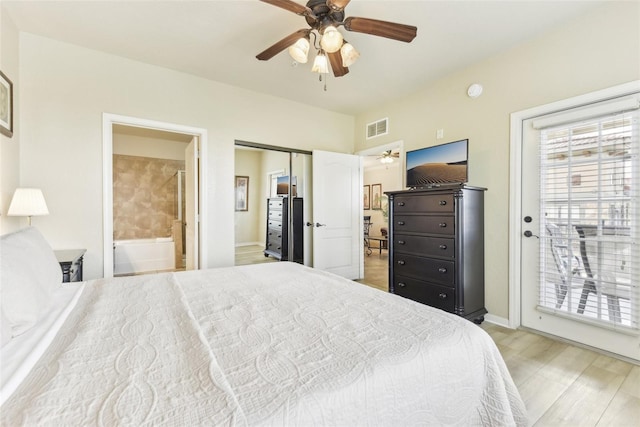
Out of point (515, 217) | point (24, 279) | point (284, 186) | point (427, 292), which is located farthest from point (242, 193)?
point (515, 217)

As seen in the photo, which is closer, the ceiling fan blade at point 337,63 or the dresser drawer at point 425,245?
the ceiling fan blade at point 337,63

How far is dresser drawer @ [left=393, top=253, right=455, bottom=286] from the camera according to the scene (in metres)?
2.64

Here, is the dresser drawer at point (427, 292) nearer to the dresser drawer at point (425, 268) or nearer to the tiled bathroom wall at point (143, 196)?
the dresser drawer at point (425, 268)

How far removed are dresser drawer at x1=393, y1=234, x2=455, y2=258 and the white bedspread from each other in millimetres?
1502

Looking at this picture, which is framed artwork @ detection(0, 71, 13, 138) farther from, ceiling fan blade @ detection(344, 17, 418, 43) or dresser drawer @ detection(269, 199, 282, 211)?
dresser drawer @ detection(269, 199, 282, 211)

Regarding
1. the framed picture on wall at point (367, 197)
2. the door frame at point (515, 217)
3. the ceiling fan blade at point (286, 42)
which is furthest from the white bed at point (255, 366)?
the framed picture on wall at point (367, 197)

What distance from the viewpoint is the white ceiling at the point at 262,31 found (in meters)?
2.12

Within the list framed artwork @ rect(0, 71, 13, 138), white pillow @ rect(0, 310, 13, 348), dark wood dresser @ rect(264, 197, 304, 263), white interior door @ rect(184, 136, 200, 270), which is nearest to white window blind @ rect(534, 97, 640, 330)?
dark wood dresser @ rect(264, 197, 304, 263)

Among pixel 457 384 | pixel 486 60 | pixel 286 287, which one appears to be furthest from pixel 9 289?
pixel 486 60

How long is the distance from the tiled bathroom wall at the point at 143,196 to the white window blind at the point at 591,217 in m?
5.83

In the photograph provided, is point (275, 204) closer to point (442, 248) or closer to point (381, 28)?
point (442, 248)

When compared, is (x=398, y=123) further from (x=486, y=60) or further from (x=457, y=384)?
(x=457, y=384)

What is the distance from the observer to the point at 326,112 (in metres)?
4.27

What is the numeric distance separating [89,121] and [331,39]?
2456mm
